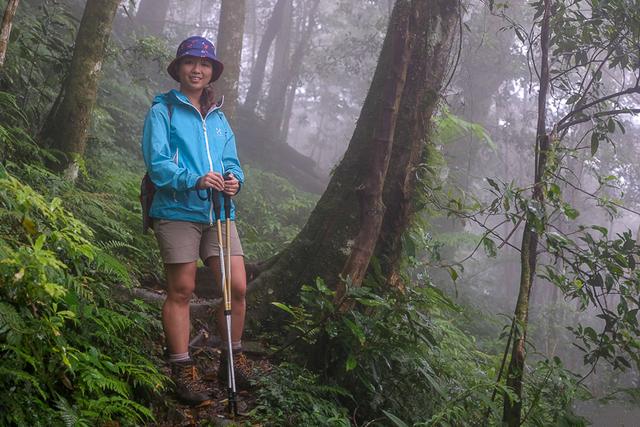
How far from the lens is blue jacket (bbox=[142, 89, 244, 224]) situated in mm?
3852

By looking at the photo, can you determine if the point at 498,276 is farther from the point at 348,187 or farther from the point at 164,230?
the point at 164,230

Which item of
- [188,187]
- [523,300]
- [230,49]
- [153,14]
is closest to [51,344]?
[188,187]

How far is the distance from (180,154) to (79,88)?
7.35 ft

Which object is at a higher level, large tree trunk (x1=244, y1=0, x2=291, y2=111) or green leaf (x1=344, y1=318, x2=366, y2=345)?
large tree trunk (x1=244, y1=0, x2=291, y2=111)

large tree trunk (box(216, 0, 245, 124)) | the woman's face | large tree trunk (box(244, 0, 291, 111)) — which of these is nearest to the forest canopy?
the woman's face

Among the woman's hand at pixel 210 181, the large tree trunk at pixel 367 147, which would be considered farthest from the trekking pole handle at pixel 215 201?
the large tree trunk at pixel 367 147

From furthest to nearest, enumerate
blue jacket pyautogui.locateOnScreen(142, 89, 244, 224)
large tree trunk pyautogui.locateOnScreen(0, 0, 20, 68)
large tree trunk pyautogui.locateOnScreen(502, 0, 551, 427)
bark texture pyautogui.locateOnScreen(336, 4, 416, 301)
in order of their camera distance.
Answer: bark texture pyautogui.locateOnScreen(336, 4, 416, 301)
large tree trunk pyautogui.locateOnScreen(502, 0, 551, 427)
large tree trunk pyautogui.locateOnScreen(0, 0, 20, 68)
blue jacket pyautogui.locateOnScreen(142, 89, 244, 224)

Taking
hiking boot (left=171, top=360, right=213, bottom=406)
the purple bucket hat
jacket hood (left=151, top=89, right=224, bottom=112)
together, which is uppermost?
the purple bucket hat

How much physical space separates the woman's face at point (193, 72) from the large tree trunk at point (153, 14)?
16.3 metres

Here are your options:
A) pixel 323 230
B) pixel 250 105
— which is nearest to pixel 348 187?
pixel 323 230

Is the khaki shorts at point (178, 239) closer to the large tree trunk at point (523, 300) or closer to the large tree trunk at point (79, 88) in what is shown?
the large tree trunk at point (79, 88)

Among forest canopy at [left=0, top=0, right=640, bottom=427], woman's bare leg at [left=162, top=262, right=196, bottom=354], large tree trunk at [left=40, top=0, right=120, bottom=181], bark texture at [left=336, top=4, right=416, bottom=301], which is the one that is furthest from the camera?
large tree trunk at [left=40, top=0, right=120, bottom=181]

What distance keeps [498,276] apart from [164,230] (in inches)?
1136

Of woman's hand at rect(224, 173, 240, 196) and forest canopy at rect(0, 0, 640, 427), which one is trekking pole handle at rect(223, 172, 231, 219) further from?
forest canopy at rect(0, 0, 640, 427)
